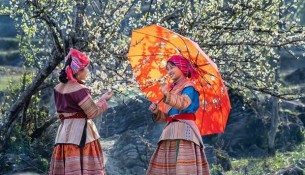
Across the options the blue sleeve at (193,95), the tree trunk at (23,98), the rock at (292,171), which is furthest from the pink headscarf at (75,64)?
the rock at (292,171)

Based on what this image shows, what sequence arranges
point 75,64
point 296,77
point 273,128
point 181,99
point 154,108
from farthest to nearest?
point 296,77 → point 273,128 → point 154,108 → point 75,64 → point 181,99

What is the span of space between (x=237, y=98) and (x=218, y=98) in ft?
40.0

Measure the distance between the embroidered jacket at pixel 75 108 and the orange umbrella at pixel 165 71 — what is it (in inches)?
33.8

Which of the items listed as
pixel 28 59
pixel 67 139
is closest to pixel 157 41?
pixel 67 139

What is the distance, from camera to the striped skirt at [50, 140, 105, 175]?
686 centimetres

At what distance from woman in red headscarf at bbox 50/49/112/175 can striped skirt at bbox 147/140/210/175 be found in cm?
61

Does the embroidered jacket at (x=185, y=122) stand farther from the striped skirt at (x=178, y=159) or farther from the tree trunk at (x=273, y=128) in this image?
the tree trunk at (x=273, y=128)

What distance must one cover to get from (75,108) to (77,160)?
54cm

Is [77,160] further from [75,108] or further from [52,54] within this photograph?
[52,54]

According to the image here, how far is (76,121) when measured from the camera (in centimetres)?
694

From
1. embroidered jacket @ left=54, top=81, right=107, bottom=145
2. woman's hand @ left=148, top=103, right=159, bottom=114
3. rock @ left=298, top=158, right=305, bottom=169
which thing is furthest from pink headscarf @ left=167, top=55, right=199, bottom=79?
rock @ left=298, top=158, right=305, bottom=169

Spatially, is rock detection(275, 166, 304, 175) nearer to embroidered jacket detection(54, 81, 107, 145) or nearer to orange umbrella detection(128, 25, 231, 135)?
orange umbrella detection(128, 25, 231, 135)

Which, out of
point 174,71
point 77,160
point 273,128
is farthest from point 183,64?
point 273,128

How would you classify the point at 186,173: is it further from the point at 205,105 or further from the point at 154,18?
the point at 154,18
